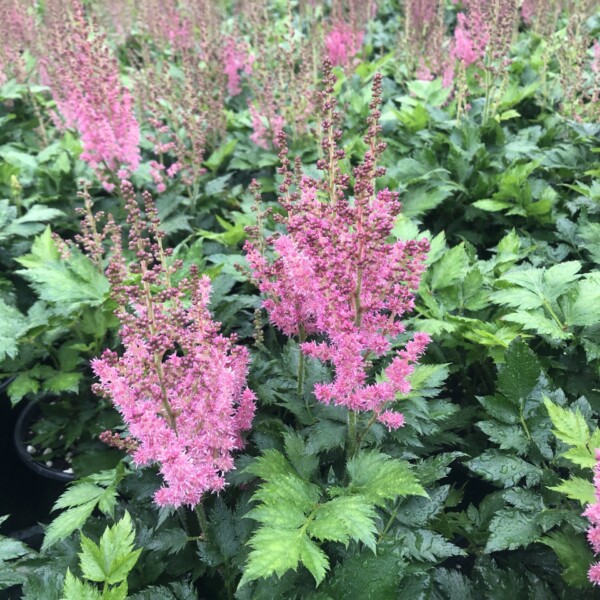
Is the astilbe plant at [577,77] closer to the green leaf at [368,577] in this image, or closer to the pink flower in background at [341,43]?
the pink flower in background at [341,43]

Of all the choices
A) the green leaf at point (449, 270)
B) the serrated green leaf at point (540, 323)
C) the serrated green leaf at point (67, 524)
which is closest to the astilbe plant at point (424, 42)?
the green leaf at point (449, 270)

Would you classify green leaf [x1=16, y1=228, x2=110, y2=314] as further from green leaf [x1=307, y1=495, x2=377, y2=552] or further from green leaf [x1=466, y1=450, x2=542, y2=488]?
green leaf [x1=466, y1=450, x2=542, y2=488]

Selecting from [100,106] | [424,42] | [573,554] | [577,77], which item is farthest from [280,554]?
[424,42]

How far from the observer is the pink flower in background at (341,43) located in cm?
538

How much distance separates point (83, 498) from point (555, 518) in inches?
58.6

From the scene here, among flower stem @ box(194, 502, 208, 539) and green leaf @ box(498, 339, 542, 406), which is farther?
green leaf @ box(498, 339, 542, 406)

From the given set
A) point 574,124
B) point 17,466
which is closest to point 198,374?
point 17,466

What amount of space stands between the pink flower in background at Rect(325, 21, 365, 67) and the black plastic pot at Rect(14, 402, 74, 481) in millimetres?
3984

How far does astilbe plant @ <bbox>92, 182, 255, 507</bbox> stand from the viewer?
158 centimetres

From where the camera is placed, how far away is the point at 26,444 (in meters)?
3.27

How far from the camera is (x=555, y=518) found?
1713 mm

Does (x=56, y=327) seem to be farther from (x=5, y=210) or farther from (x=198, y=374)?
(x=198, y=374)

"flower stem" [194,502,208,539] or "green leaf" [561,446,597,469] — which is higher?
"green leaf" [561,446,597,469]

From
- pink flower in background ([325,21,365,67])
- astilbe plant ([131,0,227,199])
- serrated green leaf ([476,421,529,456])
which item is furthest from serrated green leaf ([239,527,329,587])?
pink flower in background ([325,21,365,67])
